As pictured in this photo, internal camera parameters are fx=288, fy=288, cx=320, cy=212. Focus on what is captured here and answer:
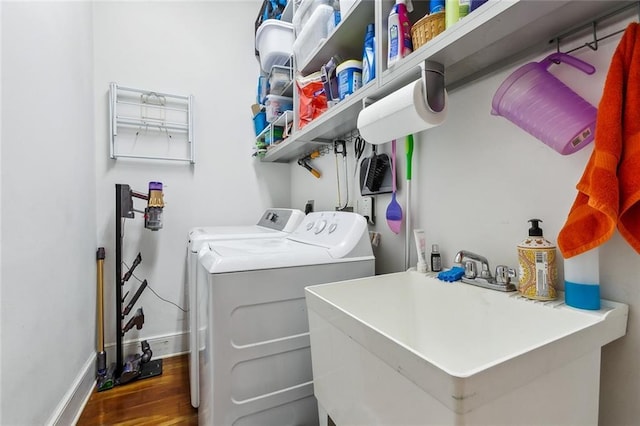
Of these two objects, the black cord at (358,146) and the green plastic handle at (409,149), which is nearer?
the green plastic handle at (409,149)

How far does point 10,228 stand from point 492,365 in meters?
1.41

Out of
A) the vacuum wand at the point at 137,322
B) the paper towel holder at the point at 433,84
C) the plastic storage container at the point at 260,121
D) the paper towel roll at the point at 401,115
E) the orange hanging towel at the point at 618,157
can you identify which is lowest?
the vacuum wand at the point at 137,322

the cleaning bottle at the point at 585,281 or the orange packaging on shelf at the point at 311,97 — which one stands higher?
the orange packaging on shelf at the point at 311,97

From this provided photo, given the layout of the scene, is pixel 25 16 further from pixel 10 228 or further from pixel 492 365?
pixel 492 365

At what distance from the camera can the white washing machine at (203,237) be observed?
1.41m

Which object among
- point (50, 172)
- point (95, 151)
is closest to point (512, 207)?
point (50, 172)

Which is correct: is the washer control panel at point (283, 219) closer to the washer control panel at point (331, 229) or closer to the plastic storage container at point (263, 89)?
the washer control panel at point (331, 229)

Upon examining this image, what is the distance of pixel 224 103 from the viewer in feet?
8.10

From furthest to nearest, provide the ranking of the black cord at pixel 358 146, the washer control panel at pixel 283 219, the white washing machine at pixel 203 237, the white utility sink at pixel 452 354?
the washer control panel at pixel 283 219 → the black cord at pixel 358 146 → the white washing machine at pixel 203 237 → the white utility sink at pixel 452 354

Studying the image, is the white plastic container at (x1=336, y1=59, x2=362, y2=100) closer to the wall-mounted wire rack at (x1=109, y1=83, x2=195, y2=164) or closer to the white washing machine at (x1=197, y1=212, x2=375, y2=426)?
the white washing machine at (x1=197, y1=212, x2=375, y2=426)

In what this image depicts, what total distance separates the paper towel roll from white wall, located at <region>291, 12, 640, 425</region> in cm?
20

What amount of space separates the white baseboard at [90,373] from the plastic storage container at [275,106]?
174 cm

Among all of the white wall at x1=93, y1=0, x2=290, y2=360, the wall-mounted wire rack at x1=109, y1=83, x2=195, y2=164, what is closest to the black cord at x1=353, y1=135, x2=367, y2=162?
the white wall at x1=93, y1=0, x2=290, y2=360

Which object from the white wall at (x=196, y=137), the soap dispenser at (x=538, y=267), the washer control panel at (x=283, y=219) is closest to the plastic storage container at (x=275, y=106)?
the white wall at (x=196, y=137)
